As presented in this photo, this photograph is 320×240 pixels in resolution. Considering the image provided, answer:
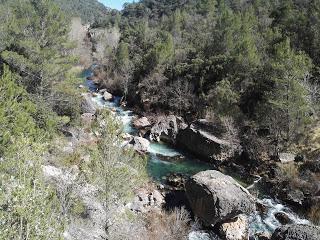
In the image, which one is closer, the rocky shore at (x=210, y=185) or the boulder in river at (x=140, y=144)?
the rocky shore at (x=210, y=185)

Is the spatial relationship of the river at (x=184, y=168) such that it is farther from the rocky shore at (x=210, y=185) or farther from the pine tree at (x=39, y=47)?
the pine tree at (x=39, y=47)

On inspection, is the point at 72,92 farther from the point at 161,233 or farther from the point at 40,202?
the point at 40,202

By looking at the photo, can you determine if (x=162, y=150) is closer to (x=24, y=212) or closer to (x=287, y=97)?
(x=287, y=97)

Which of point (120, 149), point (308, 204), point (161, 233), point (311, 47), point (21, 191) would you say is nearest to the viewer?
point (21, 191)

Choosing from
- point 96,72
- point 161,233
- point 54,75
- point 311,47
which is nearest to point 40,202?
point 161,233

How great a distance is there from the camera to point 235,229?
2550 centimetres

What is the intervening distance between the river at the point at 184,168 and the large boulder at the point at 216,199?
1.76 m

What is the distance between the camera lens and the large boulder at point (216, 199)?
83.3ft

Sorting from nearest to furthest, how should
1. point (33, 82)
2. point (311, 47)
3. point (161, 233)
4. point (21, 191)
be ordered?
point (21, 191)
point (161, 233)
point (33, 82)
point (311, 47)

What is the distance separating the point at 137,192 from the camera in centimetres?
2948

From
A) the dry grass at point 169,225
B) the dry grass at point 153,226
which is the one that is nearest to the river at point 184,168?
the dry grass at point 169,225

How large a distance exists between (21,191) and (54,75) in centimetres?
2904

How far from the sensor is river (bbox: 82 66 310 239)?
88.3ft

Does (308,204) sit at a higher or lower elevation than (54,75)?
lower
